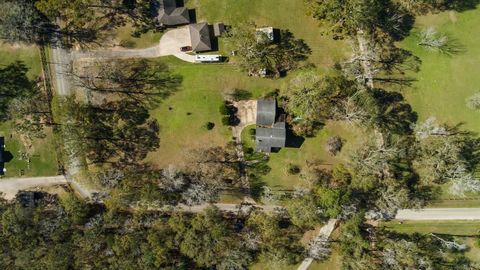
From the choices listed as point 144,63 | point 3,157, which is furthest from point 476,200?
point 3,157

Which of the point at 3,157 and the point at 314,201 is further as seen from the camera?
A: the point at 3,157

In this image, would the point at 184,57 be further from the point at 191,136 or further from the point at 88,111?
the point at 88,111

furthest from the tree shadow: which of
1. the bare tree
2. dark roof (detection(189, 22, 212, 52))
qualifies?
dark roof (detection(189, 22, 212, 52))

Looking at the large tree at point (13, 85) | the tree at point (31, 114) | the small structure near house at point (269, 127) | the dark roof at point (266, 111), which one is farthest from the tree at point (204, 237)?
the large tree at point (13, 85)

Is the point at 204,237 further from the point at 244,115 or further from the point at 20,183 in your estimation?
the point at 20,183

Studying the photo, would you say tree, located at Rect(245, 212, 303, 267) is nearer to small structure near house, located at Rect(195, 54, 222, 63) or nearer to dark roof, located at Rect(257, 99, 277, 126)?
dark roof, located at Rect(257, 99, 277, 126)

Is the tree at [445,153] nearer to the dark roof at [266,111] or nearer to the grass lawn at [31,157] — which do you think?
the dark roof at [266,111]
